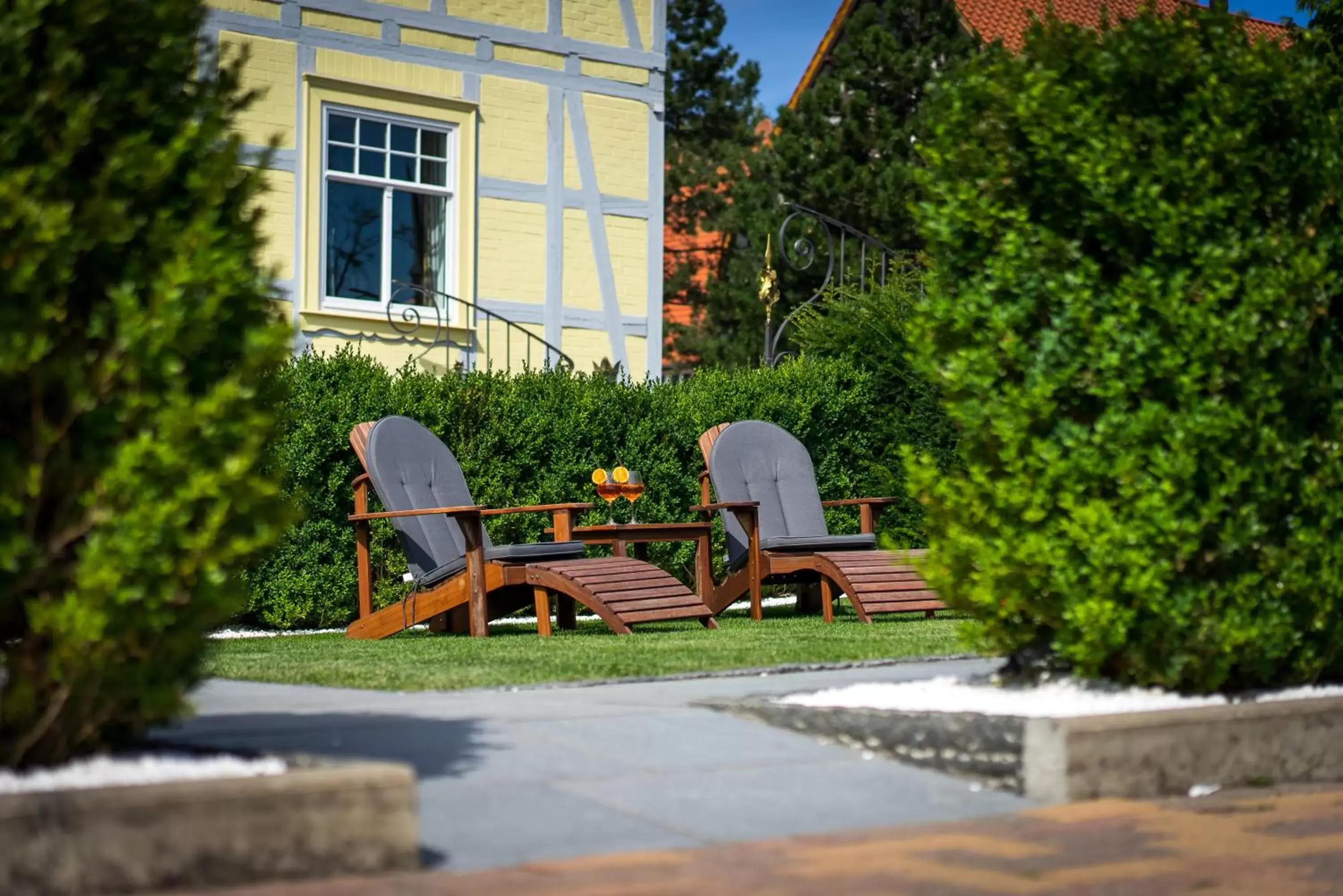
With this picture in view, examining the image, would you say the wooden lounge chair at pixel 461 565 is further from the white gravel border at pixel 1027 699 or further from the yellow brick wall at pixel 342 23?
the yellow brick wall at pixel 342 23

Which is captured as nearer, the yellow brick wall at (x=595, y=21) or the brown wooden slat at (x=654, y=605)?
the brown wooden slat at (x=654, y=605)

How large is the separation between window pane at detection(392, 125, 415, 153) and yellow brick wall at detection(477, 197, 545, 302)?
31.3 inches

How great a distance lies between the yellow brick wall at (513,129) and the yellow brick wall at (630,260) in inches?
36.2

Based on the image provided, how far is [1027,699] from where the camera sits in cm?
454

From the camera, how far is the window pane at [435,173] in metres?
15.1

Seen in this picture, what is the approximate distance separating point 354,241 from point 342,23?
1882 millimetres

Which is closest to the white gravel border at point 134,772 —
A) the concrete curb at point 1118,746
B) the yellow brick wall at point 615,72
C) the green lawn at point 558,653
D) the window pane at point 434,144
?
the green lawn at point 558,653

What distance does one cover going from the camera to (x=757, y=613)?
9.95 meters

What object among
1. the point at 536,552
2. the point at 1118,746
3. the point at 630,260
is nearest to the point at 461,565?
the point at 536,552

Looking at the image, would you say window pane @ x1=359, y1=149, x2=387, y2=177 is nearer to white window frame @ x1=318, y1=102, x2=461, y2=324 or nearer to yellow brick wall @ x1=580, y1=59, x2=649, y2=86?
white window frame @ x1=318, y1=102, x2=461, y2=324

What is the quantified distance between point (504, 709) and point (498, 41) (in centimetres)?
1146

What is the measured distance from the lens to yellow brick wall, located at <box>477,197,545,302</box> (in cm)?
1512

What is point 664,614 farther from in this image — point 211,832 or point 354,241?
point 354,241

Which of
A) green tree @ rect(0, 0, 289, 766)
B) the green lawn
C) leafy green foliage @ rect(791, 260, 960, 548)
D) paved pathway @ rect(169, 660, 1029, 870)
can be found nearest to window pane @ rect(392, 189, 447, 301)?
leafy green foliage @ rect(791, 260, 960, 548)
